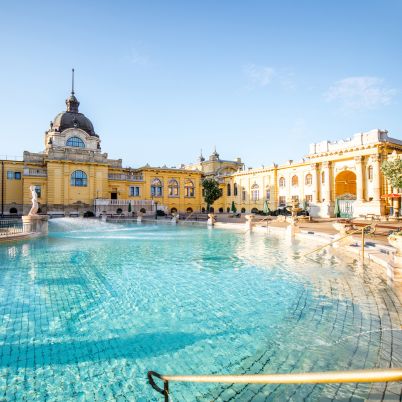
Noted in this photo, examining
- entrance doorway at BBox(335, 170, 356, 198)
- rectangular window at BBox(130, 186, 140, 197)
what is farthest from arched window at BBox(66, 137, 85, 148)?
entrance doorway at BBox(335, 170, 356, 198)

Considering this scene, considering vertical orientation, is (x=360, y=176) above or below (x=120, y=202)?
above

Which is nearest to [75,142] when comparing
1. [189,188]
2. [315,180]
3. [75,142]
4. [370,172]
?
[75,142]

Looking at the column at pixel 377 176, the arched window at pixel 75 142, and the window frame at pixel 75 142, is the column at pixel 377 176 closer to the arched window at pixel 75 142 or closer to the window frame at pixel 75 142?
the window frame at pixel 75 142

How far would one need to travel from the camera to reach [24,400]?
3760mm

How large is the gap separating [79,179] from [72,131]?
311 inches

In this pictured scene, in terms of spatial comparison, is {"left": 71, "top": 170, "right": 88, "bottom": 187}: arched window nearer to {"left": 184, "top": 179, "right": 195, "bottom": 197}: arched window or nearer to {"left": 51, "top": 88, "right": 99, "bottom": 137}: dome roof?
{"left": 51, "top": 88, "right": 99, "bottom": 137}: dome roof

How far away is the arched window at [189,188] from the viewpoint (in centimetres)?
5494

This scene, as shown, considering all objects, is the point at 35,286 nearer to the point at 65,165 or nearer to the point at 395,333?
the point at 395,333

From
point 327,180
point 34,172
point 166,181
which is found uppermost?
point 34,172

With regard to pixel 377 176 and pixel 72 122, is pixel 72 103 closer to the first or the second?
pixel 72 122

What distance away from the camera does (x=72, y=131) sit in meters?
46.5

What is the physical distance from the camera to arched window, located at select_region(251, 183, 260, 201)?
51.5 m

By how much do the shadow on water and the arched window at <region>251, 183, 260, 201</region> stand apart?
47263 mm

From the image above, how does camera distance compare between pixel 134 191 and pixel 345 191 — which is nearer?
pixel 345 191
